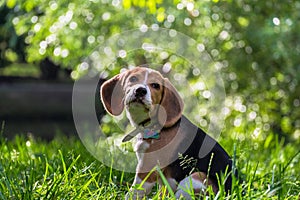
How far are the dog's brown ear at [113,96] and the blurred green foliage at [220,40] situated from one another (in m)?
1.69

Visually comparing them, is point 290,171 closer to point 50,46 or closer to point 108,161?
point 108,161

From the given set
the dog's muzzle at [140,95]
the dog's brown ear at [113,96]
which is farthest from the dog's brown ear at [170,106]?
the dog's brown ear at [113,96]

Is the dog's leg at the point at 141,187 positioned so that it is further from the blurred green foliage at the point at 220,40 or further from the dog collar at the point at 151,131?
the blurred green foliage at the point at 220,40

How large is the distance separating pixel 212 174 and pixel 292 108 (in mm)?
4822

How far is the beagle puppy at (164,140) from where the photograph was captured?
9.47 feet

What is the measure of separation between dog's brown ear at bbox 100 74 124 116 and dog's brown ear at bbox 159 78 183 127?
238 millimetres

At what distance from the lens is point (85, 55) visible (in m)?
6.06

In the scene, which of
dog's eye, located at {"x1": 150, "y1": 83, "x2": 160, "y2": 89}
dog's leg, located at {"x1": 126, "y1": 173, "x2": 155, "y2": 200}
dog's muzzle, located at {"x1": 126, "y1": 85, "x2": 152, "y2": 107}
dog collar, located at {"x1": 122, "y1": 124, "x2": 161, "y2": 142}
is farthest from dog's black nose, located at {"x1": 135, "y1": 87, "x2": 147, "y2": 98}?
dog's leg, located at {"x1": 126, "y1": 173, "x2": 155, "y2": 200}

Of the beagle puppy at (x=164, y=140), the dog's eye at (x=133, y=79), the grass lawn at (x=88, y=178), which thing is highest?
the dog's eye at (x=133, y=79)

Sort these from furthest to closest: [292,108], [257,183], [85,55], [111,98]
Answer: [292,108] < [85,55] < [257,183] < [111,98]

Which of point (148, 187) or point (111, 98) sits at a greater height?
point (111, 98)

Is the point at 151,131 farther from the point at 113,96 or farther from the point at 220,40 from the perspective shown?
the point at 220,40

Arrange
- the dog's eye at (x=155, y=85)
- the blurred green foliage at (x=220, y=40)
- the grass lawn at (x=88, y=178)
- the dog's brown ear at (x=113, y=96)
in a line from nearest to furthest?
the grass lawn at (x=88, y=178) < the dog's eye at (x=155, y=85) < the dog's brown ear at (x=113, y=96) < the blurred green foliage at (x=220, y=40)

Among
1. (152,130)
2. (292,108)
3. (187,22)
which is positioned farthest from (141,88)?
(292,108)
